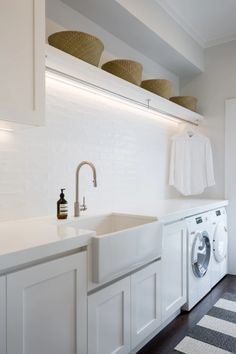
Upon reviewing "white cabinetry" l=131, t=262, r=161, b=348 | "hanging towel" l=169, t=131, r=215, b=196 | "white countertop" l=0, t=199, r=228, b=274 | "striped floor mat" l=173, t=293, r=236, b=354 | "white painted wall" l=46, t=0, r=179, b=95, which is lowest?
"striped floor mat" l=173, t=293, r=236, b=354

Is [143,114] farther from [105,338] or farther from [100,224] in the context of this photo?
[105,338]

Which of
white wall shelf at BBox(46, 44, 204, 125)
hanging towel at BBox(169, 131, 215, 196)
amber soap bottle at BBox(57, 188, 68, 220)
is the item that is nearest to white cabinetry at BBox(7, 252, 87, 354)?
amber soap bottle at BBox(57, 188, 68, 220)

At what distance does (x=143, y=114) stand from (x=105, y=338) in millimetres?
2168

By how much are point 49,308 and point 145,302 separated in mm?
869

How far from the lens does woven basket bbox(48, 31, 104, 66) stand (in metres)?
1.87

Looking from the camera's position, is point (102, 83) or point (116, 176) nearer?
point (102, 83)

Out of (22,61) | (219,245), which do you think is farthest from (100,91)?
(219,245)

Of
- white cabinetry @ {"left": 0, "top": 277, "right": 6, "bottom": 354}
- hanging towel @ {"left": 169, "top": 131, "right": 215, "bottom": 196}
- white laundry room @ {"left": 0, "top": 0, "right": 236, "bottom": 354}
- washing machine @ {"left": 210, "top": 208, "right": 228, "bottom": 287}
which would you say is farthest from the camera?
hanging towel @ {"left": 169, "top": 131, "right": 215, "bottom": 196}

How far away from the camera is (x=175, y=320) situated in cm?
241

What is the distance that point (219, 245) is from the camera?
308 cm

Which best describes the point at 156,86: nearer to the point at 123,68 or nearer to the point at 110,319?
the point at 123,68

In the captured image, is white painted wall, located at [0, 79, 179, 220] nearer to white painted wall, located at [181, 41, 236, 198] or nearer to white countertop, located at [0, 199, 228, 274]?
white countertop, located at [0, 199, 228, 274]

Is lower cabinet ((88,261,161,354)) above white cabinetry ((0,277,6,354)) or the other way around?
the other way around

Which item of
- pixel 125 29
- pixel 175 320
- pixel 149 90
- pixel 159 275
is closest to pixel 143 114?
pixel 149 90
